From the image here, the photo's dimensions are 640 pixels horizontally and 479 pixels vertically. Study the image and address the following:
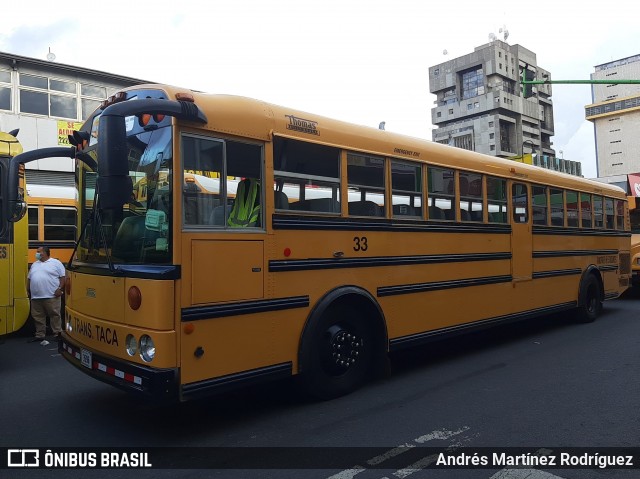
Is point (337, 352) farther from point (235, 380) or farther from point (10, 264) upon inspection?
point (10, 264)

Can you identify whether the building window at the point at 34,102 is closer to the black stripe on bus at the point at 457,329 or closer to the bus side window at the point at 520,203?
the bus side window at the point at 520,203

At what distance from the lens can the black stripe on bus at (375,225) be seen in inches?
189

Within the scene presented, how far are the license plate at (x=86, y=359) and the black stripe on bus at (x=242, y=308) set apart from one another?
1.15m

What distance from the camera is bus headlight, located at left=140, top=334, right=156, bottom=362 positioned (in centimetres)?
388

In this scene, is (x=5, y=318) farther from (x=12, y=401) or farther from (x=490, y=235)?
(x=490, y=235)

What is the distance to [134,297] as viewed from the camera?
3996 millimetres

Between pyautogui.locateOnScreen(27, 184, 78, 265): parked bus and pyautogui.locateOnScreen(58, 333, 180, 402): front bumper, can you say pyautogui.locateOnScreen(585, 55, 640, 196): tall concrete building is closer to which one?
pyautogui.locateOnScreen(27, 184, 78, 265): parked bus

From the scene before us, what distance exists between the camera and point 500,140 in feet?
326

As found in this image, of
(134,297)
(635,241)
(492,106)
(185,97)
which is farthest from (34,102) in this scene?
(492,106)

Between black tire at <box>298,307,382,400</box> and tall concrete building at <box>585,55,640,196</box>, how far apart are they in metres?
111

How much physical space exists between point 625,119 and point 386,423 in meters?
122

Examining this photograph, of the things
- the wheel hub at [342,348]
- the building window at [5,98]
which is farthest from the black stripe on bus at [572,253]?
the building window at [5,98]

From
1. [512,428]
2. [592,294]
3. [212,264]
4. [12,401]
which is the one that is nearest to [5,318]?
[12,401]

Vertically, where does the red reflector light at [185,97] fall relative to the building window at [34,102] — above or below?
below
